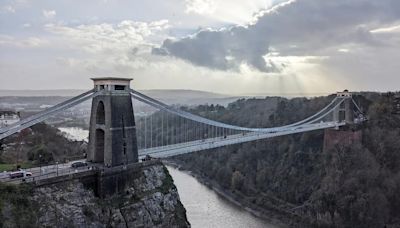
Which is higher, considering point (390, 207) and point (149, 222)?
point (149, 222)

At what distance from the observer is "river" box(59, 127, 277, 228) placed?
813 inches

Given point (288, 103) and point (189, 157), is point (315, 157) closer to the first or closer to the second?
point (288, 103)

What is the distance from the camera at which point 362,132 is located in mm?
27078

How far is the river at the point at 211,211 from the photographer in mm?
A: 20656

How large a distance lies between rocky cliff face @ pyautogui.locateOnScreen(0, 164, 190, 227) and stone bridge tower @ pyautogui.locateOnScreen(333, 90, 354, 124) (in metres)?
19.6

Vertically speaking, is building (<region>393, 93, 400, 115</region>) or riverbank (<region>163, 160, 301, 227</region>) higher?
building (<region>393, 93, 400, 115</region>)

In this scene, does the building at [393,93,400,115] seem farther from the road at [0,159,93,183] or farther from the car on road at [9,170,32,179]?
the car on road at [9,170,32,179]

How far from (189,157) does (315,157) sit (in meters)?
13.1

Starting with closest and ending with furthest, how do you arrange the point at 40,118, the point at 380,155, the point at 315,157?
the point at 40,118 → the point at 380,155 → the point at 315,157

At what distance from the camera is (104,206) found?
11766 millimetres

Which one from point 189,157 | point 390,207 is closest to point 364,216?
point 390,207

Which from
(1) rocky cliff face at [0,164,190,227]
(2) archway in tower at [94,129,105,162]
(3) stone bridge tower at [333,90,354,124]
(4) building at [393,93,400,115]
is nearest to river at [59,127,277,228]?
(1) rocky cliff face at [0,164,190,227]

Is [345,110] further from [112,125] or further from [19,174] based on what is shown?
[19,174]

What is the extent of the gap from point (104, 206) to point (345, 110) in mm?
23103
